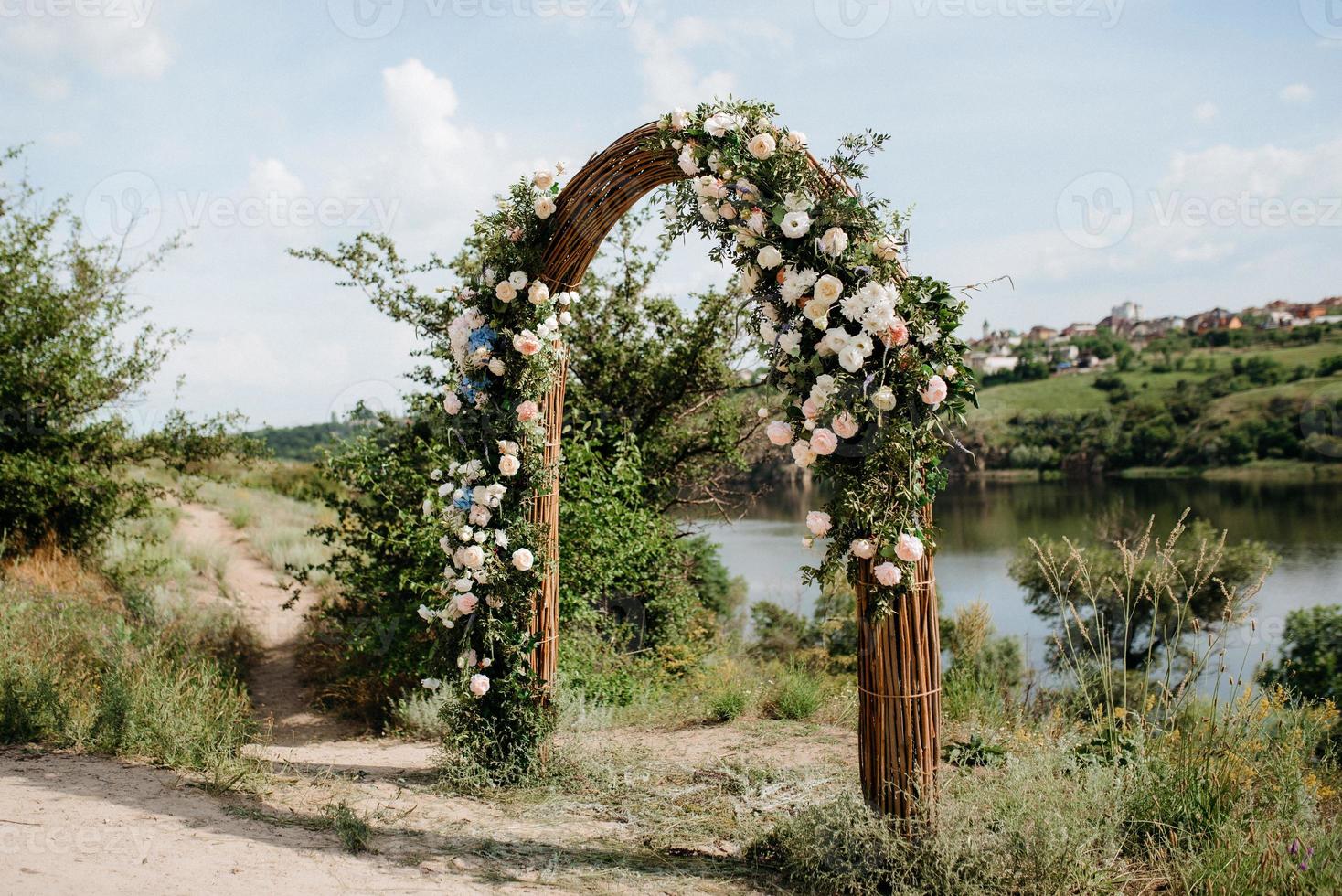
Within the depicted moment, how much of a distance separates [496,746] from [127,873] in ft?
5.46

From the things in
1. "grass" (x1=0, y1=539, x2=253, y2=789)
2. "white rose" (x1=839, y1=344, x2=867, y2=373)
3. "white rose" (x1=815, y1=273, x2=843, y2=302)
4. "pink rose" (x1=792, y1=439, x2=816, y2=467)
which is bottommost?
"grass" (x1=0, y1=539, x2=253, y2=789)

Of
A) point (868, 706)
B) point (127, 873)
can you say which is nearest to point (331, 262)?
point (127, 873)

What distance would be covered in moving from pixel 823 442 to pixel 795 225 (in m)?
0.78

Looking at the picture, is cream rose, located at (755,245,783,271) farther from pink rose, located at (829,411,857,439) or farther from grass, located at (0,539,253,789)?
grass, located at (0,539,253,789)

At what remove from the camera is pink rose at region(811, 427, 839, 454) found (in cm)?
298

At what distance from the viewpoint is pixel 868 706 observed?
3141mm

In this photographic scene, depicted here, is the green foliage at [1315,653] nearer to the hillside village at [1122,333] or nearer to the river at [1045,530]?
the river at [1045,530]

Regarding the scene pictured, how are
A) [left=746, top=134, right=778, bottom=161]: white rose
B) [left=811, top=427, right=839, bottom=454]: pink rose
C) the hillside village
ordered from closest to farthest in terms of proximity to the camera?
1. [left=811, top=427, right=839, bottom=454]: pink rose
2. [left=746, top=134, right=778, bottom=161]: white rose
3. the hillside village

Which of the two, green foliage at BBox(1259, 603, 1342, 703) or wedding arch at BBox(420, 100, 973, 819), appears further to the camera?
green foliage at BBox(1259, 603, 1342, 703)

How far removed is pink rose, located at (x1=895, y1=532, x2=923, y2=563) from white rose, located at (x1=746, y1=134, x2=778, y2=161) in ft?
4.86

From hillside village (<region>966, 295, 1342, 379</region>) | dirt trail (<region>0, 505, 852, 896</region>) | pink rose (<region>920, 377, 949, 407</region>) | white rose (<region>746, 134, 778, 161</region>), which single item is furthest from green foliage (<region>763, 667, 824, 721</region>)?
hillside village (<region>966, 295, 1342, 379</region>)

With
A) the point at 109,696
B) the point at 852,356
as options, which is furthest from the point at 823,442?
the point at 109,696

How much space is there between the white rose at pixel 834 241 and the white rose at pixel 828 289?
0.11 metres

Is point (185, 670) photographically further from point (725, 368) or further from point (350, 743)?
point (725, 368)
